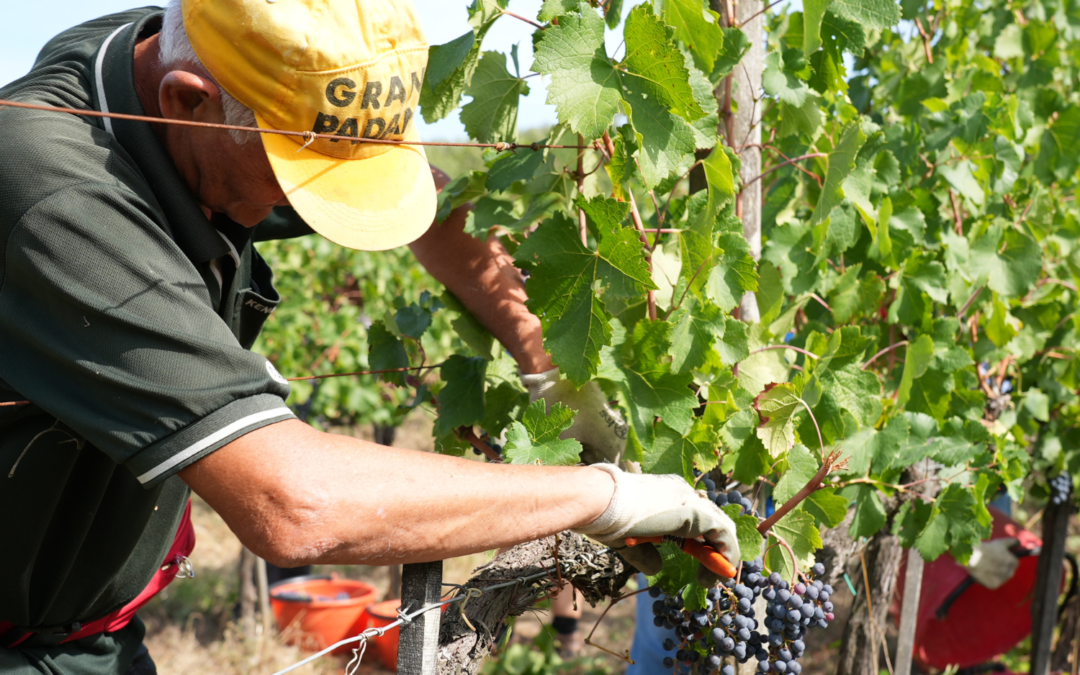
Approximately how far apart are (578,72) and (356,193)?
1.37ft

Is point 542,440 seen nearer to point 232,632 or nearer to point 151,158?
point 151,158

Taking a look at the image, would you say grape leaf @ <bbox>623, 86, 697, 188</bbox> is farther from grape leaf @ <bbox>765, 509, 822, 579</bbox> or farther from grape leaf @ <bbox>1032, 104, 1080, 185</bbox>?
grape leaf @ <bbox>1032, 104, 1080, 185</bbox>

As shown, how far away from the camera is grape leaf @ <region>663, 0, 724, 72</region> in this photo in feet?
4.74

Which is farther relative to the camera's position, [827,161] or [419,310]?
[419,310]

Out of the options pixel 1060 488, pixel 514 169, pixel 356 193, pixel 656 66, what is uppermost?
pixel 656 66

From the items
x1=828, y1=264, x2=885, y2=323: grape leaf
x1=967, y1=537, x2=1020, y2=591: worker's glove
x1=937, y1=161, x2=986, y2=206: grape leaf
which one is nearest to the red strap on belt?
x1=828, y1=264, x2=885, y2=323: grape leaf

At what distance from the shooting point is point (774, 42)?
2436 mm

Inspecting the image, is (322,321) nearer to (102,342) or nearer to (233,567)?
(233,567)

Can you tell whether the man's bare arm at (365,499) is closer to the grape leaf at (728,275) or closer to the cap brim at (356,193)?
the cap brim at (356,193)

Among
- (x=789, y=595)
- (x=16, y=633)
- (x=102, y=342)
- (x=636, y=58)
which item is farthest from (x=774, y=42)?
(x=16, y=633)

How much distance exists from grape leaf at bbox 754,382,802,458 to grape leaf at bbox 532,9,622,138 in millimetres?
673

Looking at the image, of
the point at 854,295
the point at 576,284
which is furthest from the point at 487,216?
the point at 854,295

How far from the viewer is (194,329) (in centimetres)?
110

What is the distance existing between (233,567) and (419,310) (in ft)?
18.2
